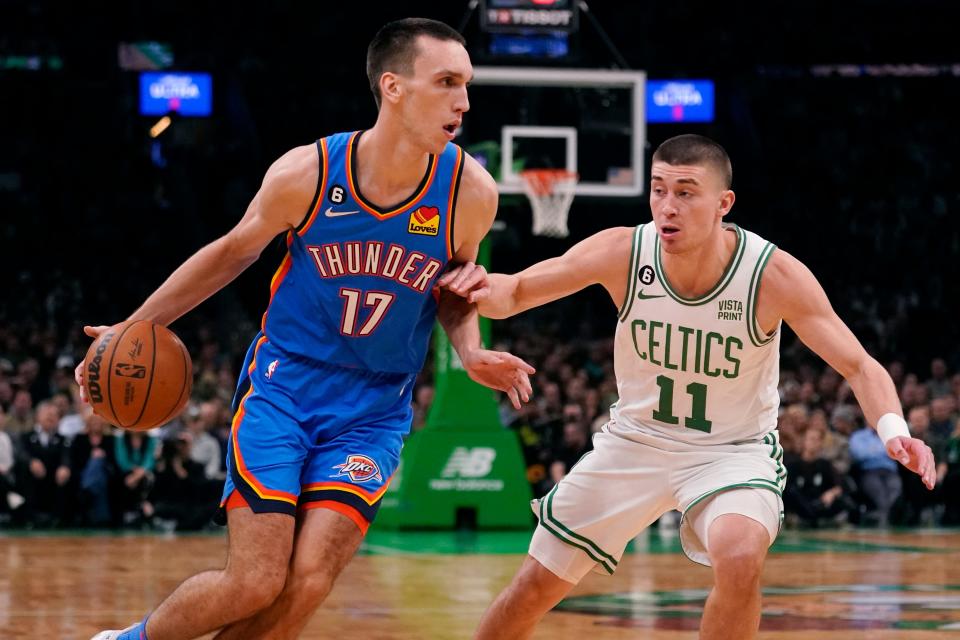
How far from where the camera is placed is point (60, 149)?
2209 centimetres

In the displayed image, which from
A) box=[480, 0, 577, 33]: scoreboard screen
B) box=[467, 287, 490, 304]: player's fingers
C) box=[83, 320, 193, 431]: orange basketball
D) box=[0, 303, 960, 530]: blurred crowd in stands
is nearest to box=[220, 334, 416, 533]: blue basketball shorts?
box=[83, 320, 193, 431]: orange basketball

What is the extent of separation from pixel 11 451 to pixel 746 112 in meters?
15.1

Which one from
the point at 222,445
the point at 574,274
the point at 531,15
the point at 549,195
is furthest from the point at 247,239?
the point at 222,445

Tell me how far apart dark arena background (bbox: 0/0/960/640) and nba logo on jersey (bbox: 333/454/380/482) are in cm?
254

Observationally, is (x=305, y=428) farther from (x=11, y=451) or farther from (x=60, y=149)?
(x=60, y=149)

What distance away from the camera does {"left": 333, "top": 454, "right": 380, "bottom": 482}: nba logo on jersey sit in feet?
16.2

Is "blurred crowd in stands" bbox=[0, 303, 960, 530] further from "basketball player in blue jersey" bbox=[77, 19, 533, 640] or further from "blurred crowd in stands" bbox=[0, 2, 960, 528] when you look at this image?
"basketball player in blue jersey" bbox=[77, 19, 533, 640]

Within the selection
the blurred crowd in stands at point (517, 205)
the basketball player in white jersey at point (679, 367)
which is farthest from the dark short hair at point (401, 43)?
the blurred crowd in stands at point (517, 205)

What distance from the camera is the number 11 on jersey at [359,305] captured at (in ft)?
16.5

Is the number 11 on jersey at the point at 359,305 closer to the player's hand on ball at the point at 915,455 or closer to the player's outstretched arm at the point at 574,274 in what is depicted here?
the player's outstretched arm at the point at 574,274

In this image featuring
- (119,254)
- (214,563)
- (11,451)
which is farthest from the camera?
(119,254)

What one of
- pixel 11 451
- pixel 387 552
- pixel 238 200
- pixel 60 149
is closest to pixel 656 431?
pixel 387 552

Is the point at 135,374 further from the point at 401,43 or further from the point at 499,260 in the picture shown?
the point at 499,260

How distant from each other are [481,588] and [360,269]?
4.70 meters
